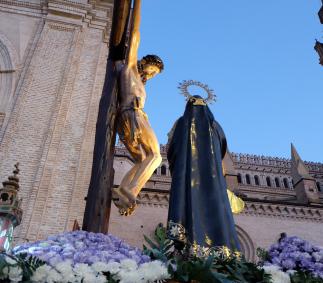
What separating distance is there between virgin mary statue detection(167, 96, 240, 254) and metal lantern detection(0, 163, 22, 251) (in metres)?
1.86

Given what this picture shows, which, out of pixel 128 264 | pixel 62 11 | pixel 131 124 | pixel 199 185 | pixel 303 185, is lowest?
pixel 128 264

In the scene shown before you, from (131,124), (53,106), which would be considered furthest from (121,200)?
(53,106)

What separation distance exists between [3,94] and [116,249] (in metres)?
9.16

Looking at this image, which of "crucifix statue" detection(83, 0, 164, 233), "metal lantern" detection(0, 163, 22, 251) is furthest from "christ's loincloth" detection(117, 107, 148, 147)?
"metal lantern" detection(0, 163, 22, 251)

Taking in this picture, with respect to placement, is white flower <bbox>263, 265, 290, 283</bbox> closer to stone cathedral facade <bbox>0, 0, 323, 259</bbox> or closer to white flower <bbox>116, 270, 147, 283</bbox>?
white flower <bbox>116, 270, 147, 283</bbox>

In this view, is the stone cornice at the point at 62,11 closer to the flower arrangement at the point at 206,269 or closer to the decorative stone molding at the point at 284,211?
the decorative stone molding at the point at 284,211

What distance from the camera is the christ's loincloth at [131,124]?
3.66 metres

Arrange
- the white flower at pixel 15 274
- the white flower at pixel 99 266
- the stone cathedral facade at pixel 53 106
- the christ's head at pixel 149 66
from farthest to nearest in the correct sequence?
1. the stone cathedral facade at pixel 53 106
2. the christ's head at pixel 149 66
3. the white flower at pixel 99 266
4. the white flower at pixel 15 274

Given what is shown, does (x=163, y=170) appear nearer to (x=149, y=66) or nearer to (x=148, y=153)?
(x=149, y=66)

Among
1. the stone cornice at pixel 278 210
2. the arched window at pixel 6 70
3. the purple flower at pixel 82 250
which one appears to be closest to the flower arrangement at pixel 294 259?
the purple flower at pixel 82 250

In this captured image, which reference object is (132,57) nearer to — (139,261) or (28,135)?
(139,261)

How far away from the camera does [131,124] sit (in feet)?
12.0

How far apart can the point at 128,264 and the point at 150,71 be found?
2.94 m

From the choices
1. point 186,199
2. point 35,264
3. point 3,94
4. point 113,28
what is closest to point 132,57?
point 113,28
